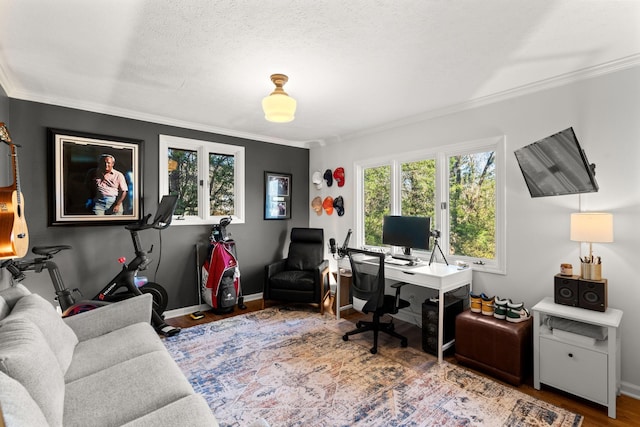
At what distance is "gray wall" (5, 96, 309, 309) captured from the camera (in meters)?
3.06

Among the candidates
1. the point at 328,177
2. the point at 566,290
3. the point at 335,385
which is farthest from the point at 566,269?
the point at 328,177

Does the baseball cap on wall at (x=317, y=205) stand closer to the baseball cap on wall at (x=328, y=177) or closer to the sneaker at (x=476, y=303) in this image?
the baseball cap on wall at (x=328, y=177)

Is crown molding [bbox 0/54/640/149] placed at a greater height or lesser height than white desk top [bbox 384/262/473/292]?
greater

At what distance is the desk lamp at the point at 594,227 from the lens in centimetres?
221

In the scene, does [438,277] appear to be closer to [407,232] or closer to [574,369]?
[407,232]

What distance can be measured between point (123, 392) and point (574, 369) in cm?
285

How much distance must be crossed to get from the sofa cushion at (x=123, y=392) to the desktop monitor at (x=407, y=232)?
8.43ft

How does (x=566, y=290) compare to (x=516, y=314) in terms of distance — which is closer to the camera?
(x=566, y=290)

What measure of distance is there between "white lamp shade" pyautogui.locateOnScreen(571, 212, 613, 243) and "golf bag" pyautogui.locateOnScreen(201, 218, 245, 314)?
349cm

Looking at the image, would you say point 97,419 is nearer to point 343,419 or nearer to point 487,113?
point 343,419

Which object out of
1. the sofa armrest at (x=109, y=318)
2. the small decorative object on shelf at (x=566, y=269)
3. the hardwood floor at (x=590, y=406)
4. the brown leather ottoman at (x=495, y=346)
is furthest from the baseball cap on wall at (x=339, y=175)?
the sofa armrest at (x=109, y=318)

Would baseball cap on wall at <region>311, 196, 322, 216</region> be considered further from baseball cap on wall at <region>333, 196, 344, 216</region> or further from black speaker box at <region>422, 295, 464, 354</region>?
black speaker box at <region>422, 295, 464, 354</region>

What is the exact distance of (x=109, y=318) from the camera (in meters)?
2.28

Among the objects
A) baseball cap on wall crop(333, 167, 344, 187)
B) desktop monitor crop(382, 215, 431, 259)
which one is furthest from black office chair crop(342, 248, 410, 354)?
baseball cap on wall crop(333, 167, 344, 187)
